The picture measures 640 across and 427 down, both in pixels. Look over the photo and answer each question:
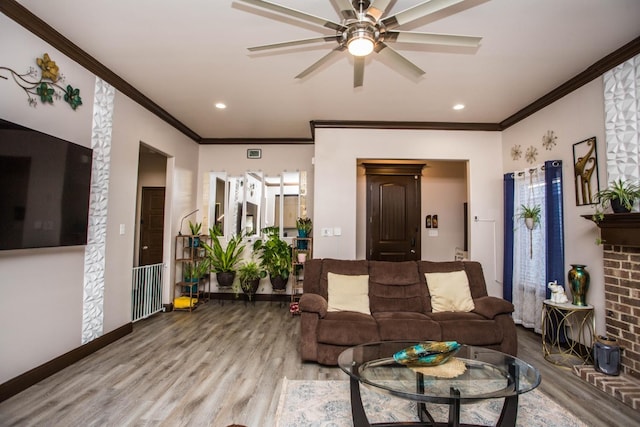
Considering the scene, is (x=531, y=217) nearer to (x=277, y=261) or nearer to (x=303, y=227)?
(x=303, y=227)

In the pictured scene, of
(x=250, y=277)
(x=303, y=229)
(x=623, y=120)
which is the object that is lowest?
(x=250, y=277)

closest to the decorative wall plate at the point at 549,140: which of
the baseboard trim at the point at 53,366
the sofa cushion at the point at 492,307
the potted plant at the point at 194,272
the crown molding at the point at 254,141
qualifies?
the sofa cushion at the point at 492,307

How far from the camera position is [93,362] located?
2848mm

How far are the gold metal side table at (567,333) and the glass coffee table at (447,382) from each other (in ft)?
4.89

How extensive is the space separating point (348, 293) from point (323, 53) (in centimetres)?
237

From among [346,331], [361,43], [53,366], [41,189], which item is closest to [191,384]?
[53,366]

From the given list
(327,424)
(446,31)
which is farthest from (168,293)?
(446,31)

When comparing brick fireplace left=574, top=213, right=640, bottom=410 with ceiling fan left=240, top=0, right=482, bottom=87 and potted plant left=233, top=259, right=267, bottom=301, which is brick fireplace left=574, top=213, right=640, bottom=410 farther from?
potted plant left=233, top=259, right=267, bottom=301

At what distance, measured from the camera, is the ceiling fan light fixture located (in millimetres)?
1870

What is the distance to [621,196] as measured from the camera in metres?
2.58

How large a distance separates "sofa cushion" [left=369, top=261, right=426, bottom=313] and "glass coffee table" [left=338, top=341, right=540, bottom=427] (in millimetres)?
1160

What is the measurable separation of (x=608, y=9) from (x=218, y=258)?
5229mm

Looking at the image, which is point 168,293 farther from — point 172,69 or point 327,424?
point 327,424

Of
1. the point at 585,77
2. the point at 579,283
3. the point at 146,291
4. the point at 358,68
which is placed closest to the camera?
the point at 358,68
